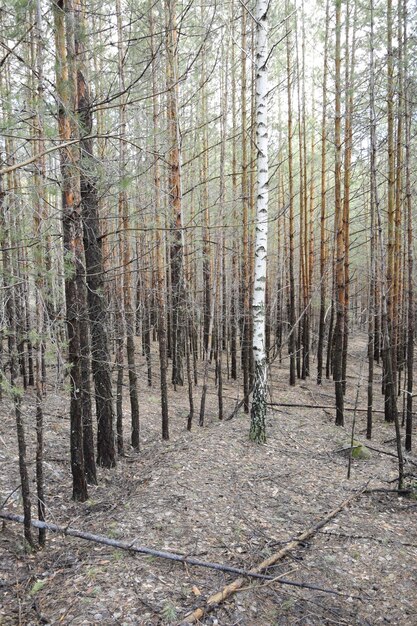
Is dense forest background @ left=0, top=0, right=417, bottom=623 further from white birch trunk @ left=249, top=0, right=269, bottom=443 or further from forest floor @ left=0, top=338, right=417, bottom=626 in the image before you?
forest floor @ left=0, top=338, right=417, bottom=626

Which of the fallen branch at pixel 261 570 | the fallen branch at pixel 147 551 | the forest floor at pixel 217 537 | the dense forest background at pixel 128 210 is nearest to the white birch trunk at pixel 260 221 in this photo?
the dense forest background at pixel 128 210

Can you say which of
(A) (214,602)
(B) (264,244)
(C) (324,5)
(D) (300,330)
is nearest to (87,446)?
(A) (214,602)

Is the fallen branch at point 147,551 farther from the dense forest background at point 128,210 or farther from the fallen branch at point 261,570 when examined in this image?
the dense forest background at point 128,210

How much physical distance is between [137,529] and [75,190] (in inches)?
154

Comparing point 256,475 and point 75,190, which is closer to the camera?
point 75,190

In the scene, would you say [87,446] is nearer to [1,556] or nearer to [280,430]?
[1,556]

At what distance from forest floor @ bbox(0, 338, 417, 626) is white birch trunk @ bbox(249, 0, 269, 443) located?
2.71ft

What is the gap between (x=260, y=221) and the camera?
650 cm

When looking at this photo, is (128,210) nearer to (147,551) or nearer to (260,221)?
(260,221)

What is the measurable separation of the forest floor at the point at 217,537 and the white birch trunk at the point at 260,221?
0.83m

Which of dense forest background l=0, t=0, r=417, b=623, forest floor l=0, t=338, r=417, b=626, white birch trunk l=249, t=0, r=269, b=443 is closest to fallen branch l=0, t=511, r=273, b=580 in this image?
forest floor l=0, t=338, r=417, b=626

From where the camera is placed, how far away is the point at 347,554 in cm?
416

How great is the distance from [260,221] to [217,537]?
4505mm

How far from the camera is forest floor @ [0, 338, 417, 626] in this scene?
10.9 ft
